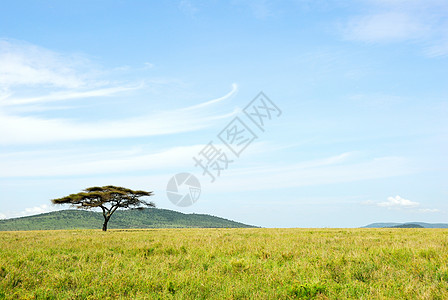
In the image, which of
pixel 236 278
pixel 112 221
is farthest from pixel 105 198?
pixel 112 221

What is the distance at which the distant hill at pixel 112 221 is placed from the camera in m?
105

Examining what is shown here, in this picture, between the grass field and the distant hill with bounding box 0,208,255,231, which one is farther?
the distant hill with bounding box 0,208,255,231

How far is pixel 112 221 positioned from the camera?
4769 inches

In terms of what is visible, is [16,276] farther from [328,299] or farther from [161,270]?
[328,299]

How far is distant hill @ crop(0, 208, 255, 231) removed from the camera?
105 metres

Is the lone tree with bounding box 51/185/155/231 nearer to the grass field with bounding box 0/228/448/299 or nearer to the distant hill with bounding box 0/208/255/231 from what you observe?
the grass field with bounding box 0/228/448/299

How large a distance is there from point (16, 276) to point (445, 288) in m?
9.56

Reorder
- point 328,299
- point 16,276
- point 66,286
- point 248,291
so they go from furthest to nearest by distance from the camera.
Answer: point 16,276
point 66,286
point 248,291
point 328,299

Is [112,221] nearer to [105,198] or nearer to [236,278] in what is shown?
[105,198]

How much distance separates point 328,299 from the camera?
589 cm

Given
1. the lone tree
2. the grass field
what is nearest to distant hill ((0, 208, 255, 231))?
the lone tree

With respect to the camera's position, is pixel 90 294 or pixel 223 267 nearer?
pixel 90 294

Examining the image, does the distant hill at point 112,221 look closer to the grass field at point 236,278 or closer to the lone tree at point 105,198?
the lone tree at point 105,198

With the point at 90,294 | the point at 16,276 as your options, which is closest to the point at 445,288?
the point at 90,294
